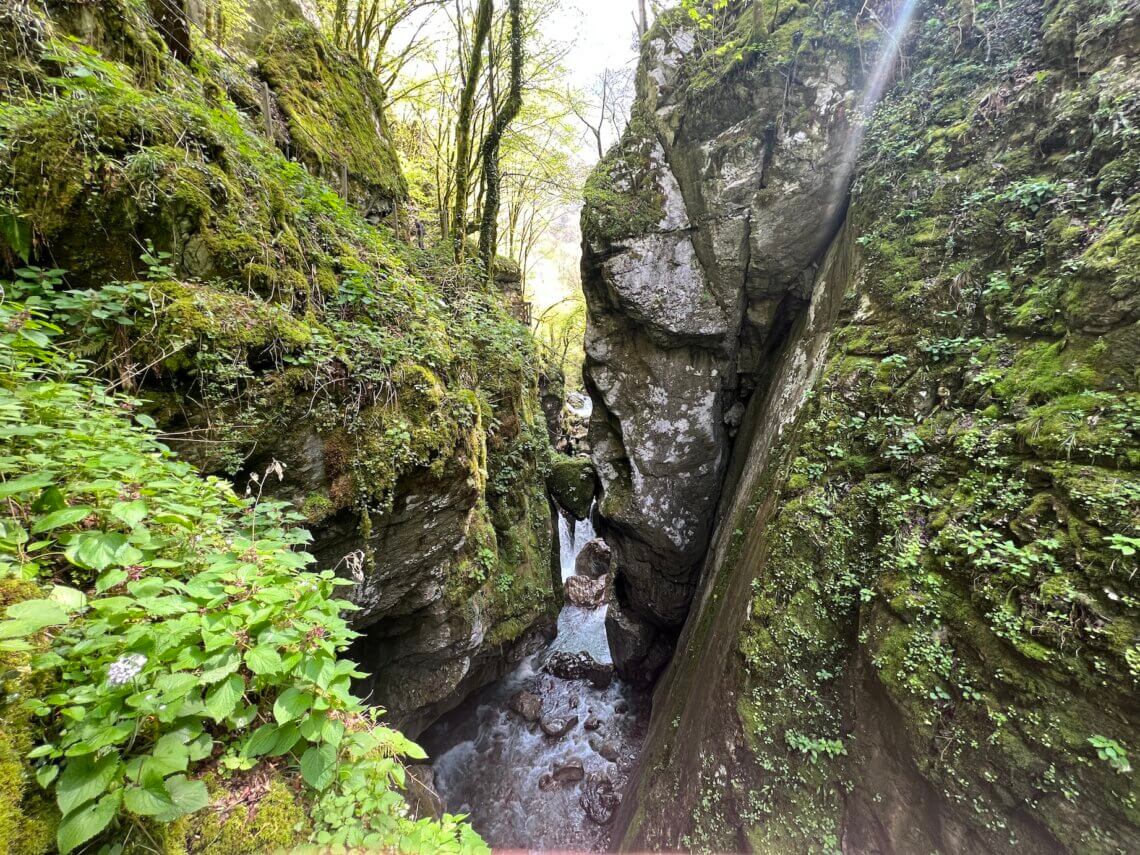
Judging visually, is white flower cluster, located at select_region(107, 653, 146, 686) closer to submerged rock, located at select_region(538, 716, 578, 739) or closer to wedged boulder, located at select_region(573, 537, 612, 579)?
submerged rock, located at select_region(538, 716, 578, 739)

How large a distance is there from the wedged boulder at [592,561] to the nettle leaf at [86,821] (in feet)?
42.5

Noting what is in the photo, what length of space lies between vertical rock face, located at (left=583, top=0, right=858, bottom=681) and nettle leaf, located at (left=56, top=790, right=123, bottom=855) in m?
7.84

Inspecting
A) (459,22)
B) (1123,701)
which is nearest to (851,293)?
(1123,701)

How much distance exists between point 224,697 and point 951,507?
4558mm

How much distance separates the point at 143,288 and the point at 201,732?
2.66 meters

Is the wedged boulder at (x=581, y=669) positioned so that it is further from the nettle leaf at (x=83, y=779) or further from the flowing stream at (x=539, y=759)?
the nettle leaf at (x=83, y=779)

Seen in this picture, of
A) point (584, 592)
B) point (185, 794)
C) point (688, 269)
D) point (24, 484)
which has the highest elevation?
point (688, 269)

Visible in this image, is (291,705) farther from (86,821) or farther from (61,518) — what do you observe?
(61,518)

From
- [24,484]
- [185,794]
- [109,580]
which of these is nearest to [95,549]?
[109,580]

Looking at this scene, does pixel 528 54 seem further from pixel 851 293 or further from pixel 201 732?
pixel 201 732

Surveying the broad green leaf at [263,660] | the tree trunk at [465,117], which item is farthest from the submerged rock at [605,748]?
the tree trunk at [465,117]

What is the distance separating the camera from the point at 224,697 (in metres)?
1.32

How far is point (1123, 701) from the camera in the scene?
230cm

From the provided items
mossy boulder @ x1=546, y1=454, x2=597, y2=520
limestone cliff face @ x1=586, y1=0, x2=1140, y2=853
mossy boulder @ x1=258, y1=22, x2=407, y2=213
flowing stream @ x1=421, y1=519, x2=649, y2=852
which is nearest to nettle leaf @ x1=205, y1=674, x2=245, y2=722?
limestone cliff face @ x1=586, y1=0, x2=1140, y2=853
